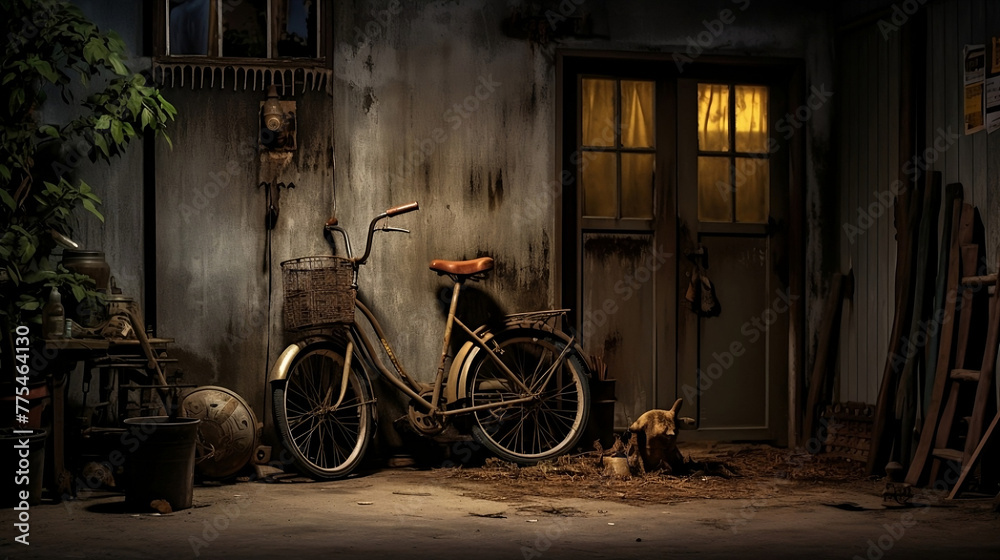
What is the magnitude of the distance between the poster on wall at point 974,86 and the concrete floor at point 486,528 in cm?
225

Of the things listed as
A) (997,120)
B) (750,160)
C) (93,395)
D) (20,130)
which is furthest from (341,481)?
(997,120)

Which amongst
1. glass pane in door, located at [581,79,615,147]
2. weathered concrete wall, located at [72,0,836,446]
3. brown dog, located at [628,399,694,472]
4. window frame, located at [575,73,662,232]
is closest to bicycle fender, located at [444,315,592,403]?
weathered concrete wall, located at [72,0,836,446]

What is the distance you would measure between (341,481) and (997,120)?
4.44 metres

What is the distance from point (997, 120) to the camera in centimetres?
604

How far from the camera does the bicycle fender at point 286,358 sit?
6.25 meters

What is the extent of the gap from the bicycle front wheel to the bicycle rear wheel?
29.6 inches

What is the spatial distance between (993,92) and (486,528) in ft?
12.8

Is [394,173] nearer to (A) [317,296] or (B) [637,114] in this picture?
(A) [317,296]

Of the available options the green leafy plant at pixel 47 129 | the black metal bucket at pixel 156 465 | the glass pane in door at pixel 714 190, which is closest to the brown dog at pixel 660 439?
the glass pane in door at pixel 714 190

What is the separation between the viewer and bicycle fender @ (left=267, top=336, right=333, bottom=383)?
6.25m

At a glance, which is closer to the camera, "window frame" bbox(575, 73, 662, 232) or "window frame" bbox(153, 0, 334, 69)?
"window frame" bbox(153, 0, 334, 69)

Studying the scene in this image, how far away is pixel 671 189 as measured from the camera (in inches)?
293

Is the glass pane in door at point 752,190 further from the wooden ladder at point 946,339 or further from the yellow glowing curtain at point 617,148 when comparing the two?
the wooden ladder at point 946,339

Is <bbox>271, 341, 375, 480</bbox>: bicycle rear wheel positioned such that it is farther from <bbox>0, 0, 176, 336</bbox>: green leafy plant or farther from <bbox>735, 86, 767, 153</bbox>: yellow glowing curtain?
<bbox>735, 86, 767, 153</bbox>: yellow glowing curtain
